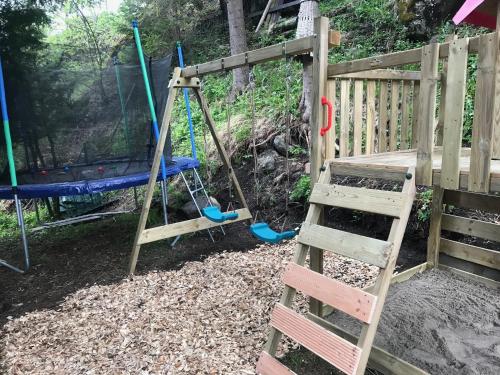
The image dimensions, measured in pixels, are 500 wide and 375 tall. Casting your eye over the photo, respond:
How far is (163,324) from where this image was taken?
9.47ft

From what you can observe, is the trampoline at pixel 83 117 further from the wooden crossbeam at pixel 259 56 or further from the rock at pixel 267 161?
the rock at pixel 267 161

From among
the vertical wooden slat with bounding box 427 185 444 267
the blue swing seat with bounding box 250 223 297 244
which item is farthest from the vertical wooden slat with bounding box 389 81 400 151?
the blue swing seat with bounding box 250 223 297 244

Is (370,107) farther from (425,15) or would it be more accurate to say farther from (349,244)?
(425,15)

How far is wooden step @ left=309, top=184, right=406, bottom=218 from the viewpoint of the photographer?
76.9 inches

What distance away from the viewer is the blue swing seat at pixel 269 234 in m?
3.07

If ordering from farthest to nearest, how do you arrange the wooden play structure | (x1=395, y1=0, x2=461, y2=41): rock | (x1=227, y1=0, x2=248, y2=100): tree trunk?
(x1=227, y1=0, x2=248, y2=100): tree trunk → (x1=395, y1=0, x2=461, y2=41): rock → the wooden play structure

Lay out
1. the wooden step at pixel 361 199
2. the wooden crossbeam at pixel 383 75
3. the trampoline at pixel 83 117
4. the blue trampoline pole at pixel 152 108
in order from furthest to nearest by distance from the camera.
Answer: the trampoline at pixel 83 117, the blue trampoline pole at pixel 152 108, the wooden crossbeam at pixel 383 75, the wooden step at pixel 361 199

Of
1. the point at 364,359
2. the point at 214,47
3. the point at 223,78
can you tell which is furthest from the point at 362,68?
the point at 214,47

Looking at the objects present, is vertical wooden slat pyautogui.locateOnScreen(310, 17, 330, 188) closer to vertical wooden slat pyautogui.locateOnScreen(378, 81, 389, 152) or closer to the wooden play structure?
the wooden play structure

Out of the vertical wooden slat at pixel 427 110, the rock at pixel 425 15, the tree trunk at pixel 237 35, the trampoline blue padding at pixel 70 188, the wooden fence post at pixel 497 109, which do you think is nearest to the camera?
the wooden fence post at pixel 497 109

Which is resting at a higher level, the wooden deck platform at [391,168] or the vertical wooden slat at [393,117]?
the vertical wooden slat at [393,117]

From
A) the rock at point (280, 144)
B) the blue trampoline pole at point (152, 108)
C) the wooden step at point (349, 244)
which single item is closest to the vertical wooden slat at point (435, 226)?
the wooden step at point (349, 244)

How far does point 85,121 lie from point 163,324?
127 inches

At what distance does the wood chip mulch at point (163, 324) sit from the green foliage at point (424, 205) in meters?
0.87
